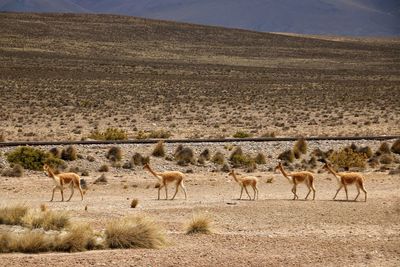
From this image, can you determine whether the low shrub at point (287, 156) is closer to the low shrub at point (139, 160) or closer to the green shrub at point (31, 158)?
the low shrub at point (139, 160)

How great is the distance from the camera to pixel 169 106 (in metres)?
57.2

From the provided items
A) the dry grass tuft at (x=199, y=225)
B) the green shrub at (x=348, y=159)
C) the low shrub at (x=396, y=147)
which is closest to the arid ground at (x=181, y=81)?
the low shrub at (x=396, y=147)

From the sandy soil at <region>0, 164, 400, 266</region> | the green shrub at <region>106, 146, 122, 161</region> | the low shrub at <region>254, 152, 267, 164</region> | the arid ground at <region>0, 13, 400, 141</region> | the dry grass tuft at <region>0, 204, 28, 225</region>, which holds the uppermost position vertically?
the arid ground at <region>0, 13, 400, 141</region>

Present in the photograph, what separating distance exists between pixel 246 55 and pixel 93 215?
345 ft

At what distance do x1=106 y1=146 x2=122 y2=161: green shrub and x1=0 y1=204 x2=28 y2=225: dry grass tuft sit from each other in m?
11.1

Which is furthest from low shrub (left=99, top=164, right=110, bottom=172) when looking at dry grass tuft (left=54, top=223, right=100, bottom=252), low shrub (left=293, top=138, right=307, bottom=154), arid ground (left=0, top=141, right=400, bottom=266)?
dry grass tuft (left=54, top=223, right=100, bottom=252)

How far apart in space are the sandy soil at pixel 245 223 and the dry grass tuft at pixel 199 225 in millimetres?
204

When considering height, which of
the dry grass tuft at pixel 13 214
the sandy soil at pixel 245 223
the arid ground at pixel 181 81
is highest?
the arid ground at pixel 181 81

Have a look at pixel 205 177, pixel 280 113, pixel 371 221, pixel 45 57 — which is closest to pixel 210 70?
pixel 45 57

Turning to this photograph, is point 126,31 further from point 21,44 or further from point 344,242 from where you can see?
A: point 344,242

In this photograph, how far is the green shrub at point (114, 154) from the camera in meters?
27.8

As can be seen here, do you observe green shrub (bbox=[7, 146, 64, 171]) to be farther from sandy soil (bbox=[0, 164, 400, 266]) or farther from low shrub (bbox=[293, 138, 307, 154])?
low shrub (bbox=[293, 138, 307, 154])

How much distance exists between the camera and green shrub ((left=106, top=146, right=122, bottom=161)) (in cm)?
2779

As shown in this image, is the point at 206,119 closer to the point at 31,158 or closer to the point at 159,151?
the point at 159,151
